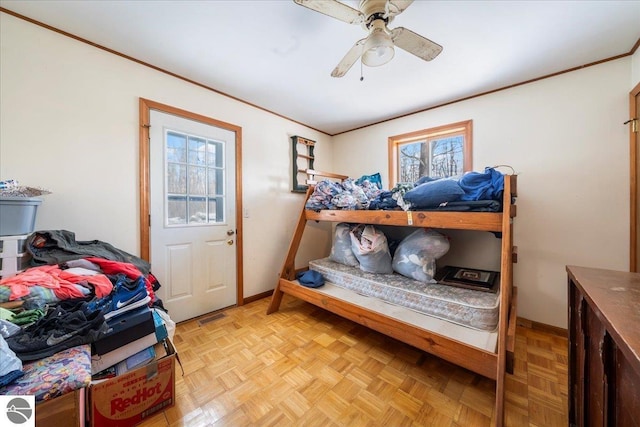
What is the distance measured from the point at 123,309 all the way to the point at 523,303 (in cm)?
320

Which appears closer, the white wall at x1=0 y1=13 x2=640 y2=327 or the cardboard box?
the cardboard box

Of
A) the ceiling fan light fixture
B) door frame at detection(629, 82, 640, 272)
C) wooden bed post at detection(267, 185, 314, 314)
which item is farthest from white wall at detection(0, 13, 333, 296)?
door frame at detection(629, 82, 640, 272)

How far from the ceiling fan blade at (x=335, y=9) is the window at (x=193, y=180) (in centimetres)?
173

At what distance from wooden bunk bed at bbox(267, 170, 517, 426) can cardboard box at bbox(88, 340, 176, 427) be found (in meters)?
1.21

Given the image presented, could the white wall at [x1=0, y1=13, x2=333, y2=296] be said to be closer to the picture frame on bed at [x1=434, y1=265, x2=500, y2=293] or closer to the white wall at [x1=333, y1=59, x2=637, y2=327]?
the picture frame on bed at [x1=434, y1=265, x2=500, y2=293]

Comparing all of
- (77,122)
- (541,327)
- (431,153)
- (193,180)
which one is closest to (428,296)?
(541,327)

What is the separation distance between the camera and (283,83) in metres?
2.23

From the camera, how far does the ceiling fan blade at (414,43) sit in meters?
1.28

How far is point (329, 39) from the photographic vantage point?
1648mm

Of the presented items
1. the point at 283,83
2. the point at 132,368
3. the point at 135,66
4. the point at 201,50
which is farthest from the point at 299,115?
the point at 132,368

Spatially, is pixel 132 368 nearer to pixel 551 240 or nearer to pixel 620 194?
pixel 551 240

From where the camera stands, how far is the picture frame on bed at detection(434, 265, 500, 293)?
6.01 ft

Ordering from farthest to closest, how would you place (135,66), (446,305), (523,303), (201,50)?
(523,303)
(135,66)
(201,50)
(446,305)

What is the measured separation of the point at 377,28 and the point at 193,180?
2.04 metres
